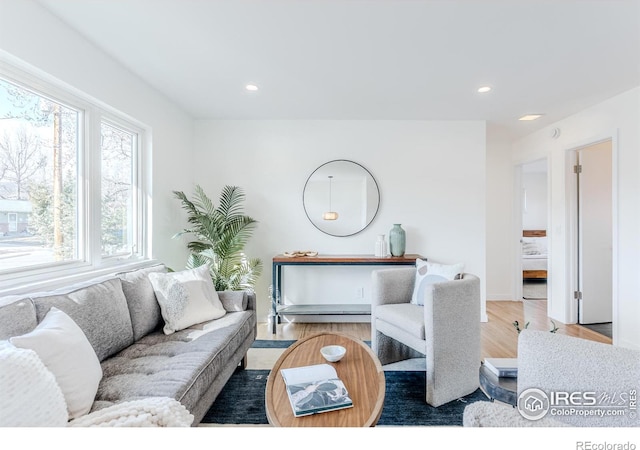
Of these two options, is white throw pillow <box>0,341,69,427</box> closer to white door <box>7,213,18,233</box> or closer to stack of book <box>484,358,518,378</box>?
white door <box>7,213,18,233</box>

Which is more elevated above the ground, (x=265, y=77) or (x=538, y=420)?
(x=265, y=77)

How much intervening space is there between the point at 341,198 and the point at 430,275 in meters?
1.44

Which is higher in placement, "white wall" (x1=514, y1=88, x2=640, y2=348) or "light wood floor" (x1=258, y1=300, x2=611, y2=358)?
"white wall" (x1=514, y1=88, x2=640, y2=348)

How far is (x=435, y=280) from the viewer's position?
2.15m

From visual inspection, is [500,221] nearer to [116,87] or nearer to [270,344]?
[270,344]

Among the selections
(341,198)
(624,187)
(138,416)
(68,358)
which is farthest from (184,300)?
(624,187)

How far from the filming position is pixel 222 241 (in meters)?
2.77

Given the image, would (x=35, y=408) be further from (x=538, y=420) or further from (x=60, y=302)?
(x=538, y=420)

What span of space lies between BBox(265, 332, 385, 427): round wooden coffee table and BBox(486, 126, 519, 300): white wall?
3427mm

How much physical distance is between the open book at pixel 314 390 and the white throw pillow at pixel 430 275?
1126mm

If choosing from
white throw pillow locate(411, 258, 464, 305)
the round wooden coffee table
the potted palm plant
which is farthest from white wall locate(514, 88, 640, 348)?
the potted palm plant

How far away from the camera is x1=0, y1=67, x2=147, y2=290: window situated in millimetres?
1511
